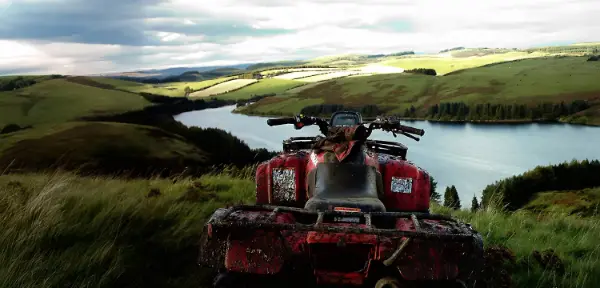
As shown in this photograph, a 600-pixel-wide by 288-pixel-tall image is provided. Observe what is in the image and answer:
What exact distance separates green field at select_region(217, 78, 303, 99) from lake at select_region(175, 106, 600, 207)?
1924 centimetres

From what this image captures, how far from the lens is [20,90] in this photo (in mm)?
43500

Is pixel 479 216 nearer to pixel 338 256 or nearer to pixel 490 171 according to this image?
pixel 338 256

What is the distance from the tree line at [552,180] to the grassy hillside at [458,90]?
5655 centimetres

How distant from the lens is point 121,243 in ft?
17.7

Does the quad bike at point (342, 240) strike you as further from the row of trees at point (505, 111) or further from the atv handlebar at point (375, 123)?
the row of trees at point (505, 111)

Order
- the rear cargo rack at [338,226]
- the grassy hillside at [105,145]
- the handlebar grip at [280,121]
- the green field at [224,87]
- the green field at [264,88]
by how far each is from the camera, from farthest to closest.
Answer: the green field at [264,88] → the green field at [224,87] → the grassy hillside at [105,145] → the handlebar grip at [280,121] → the rear cargo rack at [338,226]

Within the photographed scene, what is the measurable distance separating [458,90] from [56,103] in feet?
454

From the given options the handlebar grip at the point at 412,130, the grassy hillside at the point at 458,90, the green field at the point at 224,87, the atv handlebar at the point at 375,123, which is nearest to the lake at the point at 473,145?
the grassy hillside at the point at 458,90

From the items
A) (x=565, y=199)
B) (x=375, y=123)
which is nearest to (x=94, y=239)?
(x=375, y=123)

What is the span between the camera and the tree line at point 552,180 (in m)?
68.1

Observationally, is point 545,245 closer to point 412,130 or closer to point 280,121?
point 412,130

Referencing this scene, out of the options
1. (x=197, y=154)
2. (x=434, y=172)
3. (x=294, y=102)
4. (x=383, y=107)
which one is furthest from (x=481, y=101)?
(x=197, y=154)

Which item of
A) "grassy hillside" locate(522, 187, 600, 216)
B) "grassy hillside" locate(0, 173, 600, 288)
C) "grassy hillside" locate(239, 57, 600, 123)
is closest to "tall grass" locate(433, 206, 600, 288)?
"grassy hillside" locate(0, 173, 600, 288)

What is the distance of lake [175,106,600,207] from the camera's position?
3125 inches
